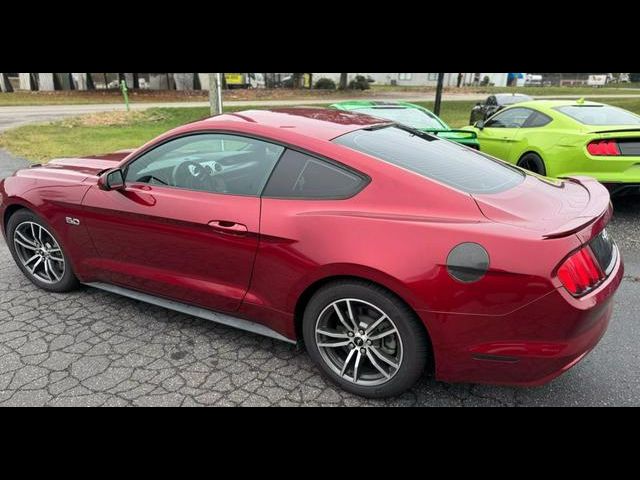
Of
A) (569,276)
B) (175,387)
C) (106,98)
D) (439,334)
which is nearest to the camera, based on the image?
(569,276)

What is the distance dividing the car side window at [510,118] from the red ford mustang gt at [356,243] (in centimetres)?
424

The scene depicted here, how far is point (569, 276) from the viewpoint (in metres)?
2.08

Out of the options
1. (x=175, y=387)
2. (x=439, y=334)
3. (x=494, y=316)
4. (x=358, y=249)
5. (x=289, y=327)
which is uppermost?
(x=358, y=249)

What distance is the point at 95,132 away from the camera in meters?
13.7

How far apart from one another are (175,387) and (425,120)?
577cm

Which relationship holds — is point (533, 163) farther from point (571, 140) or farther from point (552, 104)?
point (552, 104)

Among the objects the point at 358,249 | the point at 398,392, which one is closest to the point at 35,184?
the point at 358,249

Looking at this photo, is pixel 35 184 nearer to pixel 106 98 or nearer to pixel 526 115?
pixel 526 115

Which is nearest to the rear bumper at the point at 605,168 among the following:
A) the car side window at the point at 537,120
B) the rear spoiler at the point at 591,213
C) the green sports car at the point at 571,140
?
the green sports car at the point at 571,140

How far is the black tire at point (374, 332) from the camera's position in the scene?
2326 mm

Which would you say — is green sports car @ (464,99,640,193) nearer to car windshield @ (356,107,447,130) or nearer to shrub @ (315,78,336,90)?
car windshield @ (356,107,447,130)

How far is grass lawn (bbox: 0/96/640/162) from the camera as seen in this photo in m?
10.6

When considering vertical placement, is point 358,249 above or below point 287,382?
above

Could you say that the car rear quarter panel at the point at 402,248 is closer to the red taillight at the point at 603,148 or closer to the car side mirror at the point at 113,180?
the car side mirror at the point at 113,180
